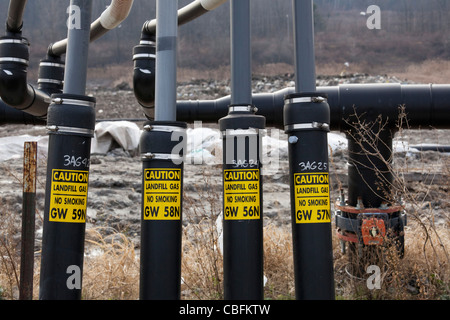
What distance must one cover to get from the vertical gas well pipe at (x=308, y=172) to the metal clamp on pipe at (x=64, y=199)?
653 millimetres

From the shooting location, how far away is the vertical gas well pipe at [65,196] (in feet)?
4.53

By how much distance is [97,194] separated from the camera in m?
5.25

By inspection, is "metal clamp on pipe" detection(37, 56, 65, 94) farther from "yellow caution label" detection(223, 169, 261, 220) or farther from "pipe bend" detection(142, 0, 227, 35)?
"yellow caution label" detection(223, 169, 261, 220)

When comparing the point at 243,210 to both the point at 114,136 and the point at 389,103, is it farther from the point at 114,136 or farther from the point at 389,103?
the point at 114,136

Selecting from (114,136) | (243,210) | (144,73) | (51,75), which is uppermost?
(114,136)

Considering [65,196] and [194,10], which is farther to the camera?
[194,10]

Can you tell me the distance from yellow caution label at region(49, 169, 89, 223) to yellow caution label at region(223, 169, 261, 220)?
1.52 feet

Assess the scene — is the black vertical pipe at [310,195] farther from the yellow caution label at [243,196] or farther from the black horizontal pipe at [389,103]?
the black horizontal pipe at [389,103]

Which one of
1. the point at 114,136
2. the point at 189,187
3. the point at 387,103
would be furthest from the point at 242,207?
the point at 114,136

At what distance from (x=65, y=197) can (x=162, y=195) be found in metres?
0.30

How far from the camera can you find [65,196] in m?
1.41

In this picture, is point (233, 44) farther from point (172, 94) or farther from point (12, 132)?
point (12, 132)

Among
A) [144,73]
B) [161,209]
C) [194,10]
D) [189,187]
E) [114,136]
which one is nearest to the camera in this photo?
[161,209]
